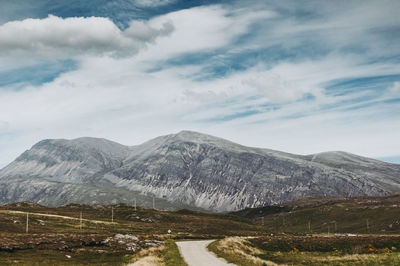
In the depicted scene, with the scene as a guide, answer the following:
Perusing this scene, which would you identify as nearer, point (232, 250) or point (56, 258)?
point (56, 258)

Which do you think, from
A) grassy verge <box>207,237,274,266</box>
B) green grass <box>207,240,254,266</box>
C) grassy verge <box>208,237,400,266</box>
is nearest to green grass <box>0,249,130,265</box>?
green grass <box>207,240,254,266</box>

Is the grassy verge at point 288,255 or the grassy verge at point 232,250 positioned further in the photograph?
the grassy verge at point 232,250

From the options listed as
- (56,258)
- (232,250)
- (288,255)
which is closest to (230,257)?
(232,250)

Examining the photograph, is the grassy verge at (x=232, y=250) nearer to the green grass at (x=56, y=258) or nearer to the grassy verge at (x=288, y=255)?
the grassy verge at (x=288, y=255)

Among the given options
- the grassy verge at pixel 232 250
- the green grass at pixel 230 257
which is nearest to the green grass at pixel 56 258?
the green grass at pixel 230 257

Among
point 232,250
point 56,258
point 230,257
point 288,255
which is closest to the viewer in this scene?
point 230,257

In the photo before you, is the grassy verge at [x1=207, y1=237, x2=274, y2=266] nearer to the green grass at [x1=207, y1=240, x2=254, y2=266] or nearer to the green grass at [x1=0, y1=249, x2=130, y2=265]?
the green grass at [x1=207, y1=240, x2=254, y2=266]

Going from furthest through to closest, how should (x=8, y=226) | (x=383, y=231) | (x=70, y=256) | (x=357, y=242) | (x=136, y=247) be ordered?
(x=383, y=231) → (x=8, y=226) → (x=357, y=242) → (x=136, y=247) → (x=70, y=256)

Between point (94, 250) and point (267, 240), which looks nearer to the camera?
point (94, 250)

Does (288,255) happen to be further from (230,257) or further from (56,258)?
(56,258)

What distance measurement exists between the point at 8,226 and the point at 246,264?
291ft

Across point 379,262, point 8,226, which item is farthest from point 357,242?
point 8,226

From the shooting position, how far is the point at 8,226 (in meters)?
106

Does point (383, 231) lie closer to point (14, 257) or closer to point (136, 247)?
point (136, 247)
